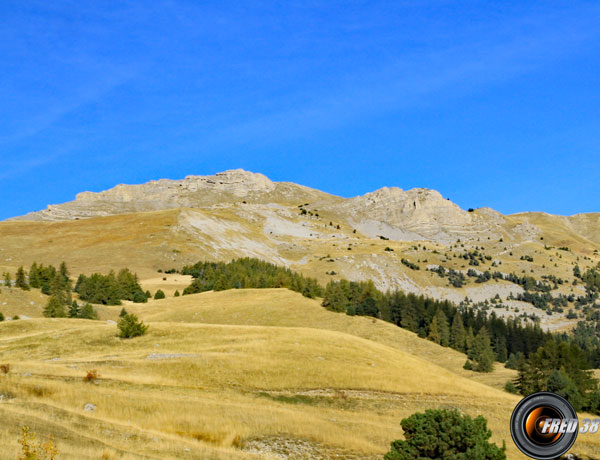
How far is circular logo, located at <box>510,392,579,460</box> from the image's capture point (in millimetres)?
18109

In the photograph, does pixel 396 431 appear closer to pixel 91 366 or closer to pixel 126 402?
pixel 126 402

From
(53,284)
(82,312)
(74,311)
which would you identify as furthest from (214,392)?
(53,284)

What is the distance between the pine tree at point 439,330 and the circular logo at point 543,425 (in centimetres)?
9476

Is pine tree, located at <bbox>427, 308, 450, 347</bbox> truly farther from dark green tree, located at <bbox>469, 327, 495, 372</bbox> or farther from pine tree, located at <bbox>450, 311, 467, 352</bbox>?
dark green tree, located at <bbox>469, 327, 495, 372</bbox>

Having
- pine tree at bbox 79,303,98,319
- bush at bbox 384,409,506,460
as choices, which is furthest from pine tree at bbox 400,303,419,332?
bush at bbox 384,409,506,460

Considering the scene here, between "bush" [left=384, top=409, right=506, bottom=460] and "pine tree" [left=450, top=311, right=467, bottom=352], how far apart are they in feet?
299

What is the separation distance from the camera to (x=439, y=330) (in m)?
113

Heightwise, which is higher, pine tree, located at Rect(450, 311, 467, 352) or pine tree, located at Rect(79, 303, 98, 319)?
pine tree, located at Rect(450, 311, 467, 352)

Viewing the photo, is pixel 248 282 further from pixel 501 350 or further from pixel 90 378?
pixel 90 378

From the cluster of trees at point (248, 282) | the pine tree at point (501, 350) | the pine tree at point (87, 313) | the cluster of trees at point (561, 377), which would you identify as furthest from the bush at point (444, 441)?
the pine tree at point (501, 350)

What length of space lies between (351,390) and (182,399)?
19540mm

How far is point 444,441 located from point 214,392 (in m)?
22.4

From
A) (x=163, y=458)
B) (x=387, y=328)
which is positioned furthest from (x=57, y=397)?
(x=387, y=328)

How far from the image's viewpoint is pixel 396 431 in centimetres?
3703
